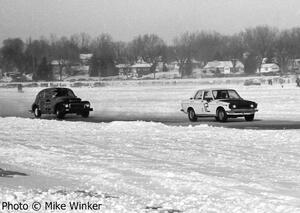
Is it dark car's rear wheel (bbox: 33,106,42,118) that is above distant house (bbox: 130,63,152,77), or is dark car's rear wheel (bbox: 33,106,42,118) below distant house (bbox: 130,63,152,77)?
below

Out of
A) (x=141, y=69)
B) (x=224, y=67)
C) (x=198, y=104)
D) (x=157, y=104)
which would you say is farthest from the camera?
(x=141, y=69)

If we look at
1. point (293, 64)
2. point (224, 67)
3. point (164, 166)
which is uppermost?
point (293, 64)

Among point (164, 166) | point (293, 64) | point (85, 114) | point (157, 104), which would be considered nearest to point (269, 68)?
point (293, 64)

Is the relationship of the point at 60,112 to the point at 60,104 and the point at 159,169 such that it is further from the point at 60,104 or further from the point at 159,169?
the point at 159,169

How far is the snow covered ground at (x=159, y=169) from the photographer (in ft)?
27.2

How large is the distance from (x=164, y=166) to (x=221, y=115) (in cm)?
1499

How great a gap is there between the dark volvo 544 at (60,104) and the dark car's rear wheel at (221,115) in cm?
846

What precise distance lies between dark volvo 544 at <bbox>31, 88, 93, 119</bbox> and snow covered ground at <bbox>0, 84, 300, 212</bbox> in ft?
35.3

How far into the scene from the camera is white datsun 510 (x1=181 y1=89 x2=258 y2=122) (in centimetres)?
2641

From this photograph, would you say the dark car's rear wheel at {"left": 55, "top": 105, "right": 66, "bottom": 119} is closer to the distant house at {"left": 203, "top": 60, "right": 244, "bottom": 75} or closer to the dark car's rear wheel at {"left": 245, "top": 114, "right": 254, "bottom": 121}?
the dark car's rear wheel at {"left": 245, "top": 114, "right": 254, "bottom": 121}

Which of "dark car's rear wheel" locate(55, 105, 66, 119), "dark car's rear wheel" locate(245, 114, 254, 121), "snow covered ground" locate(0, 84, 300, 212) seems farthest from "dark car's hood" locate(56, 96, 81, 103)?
"snow covered ground" locate(0, 84, 300, 212)

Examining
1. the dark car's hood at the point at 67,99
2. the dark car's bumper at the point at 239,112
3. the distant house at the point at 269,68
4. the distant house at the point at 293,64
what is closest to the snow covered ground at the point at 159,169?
the dark car's bumper at the point at 239,112

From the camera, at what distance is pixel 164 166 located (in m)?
12.0

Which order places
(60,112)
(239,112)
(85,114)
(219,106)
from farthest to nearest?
(85,114) < (60,112) < (219,106) < (239,112)
